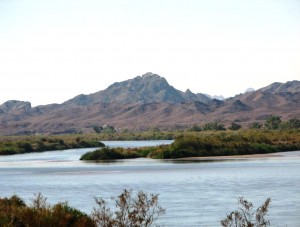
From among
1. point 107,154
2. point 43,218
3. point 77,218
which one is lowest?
point 77,218

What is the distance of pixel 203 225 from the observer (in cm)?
2328

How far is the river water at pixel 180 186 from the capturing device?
26.4 m

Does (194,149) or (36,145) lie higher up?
(36,145)

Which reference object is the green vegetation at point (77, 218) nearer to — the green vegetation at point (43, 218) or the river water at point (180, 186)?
the green vegetation at point (43, 218)

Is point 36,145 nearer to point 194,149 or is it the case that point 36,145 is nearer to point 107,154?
point 107,154

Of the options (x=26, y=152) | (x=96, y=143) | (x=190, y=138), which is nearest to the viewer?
(x=190, y=138)

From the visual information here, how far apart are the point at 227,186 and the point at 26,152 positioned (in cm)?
6385

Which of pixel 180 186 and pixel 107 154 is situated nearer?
pixel 180 186

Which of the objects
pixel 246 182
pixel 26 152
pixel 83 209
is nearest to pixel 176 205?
pixel 83 209

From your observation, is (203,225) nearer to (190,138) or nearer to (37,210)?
(37,210)

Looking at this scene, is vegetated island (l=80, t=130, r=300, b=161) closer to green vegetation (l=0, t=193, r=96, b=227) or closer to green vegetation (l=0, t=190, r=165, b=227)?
green vegetation (l=0, t=193, r=96, b=227)

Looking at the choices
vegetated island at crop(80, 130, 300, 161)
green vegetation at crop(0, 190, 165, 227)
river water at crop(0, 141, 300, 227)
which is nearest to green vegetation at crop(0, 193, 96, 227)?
green vegetation at crop(0, 190, 165, 227)

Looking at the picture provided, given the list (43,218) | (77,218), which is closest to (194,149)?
(77,218)

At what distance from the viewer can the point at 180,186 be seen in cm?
3750
